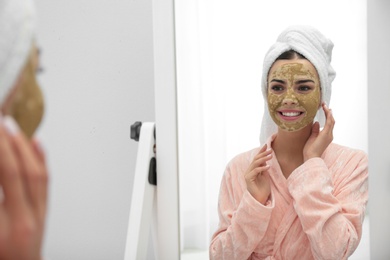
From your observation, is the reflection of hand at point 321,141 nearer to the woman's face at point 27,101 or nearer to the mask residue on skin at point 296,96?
the mask residue on skin at point 296,96

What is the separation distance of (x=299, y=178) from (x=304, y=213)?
1.9 inches

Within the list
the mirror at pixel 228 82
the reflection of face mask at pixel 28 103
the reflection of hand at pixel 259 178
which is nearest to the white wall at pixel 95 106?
the mirror at pixel 228 82

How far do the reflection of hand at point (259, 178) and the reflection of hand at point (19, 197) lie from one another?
48 cm

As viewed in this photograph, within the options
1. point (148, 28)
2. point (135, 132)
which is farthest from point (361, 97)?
point (148, 28)

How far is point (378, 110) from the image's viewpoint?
0.86 m

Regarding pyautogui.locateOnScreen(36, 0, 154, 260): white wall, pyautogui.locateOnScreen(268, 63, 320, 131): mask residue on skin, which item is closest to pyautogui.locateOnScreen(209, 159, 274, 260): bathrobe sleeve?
pyautogui.locateOnScreen(268, 63, 320, 131): mask residue on skin

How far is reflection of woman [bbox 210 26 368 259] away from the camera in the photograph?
796 millimetres

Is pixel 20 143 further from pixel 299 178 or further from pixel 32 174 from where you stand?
pixel 299 178

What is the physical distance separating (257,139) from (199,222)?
0.15m

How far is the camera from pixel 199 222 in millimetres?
933

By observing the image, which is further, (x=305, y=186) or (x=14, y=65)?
(x=305, y=186)

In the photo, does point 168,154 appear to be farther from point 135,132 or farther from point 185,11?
point 185,11

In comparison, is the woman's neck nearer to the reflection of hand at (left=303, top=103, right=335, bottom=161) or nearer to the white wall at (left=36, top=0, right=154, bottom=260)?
the reflection of hand at (left=303, top=103, right=335, bottom=161)

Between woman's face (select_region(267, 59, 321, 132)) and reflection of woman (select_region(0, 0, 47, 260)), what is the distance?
0.46 m
